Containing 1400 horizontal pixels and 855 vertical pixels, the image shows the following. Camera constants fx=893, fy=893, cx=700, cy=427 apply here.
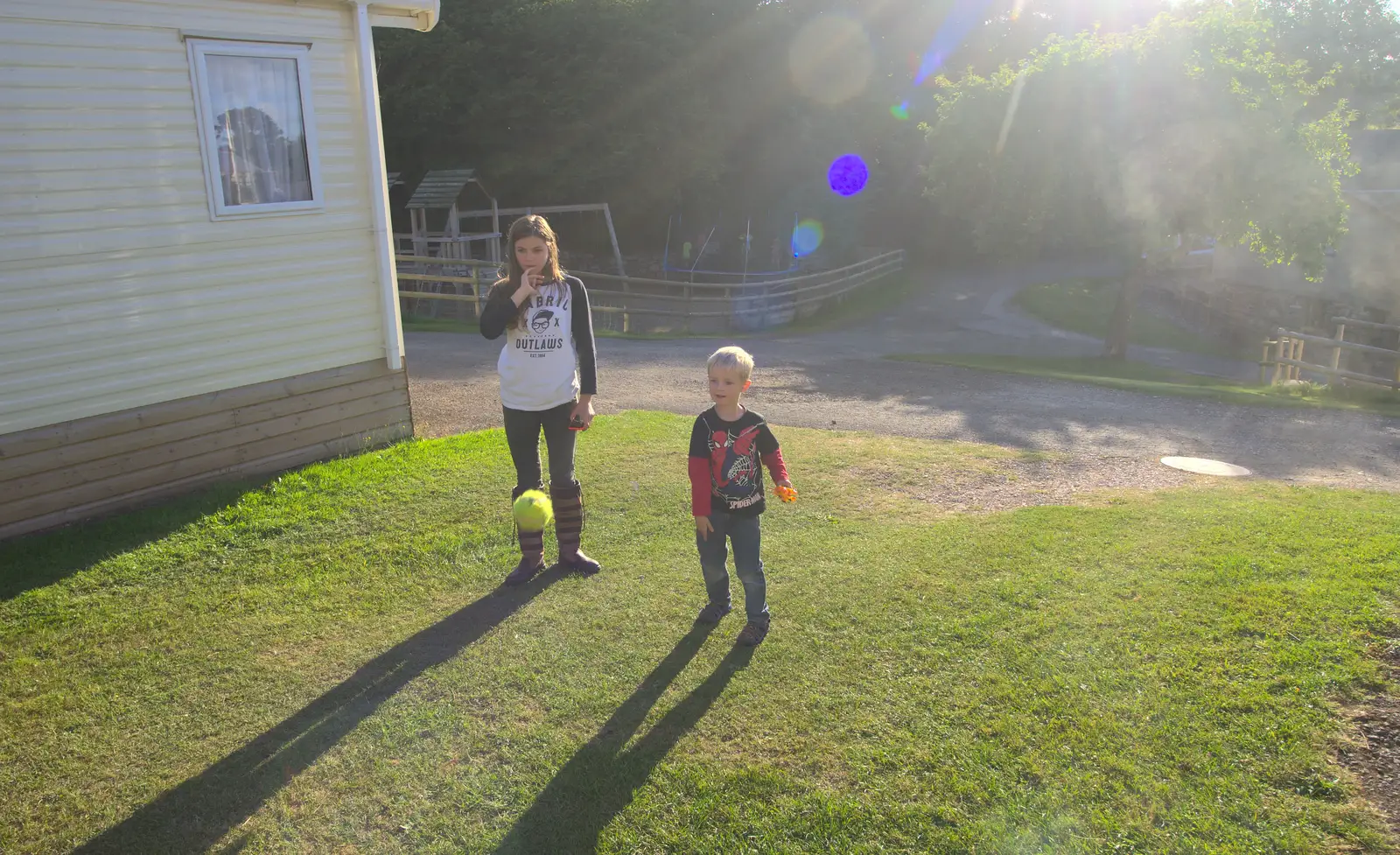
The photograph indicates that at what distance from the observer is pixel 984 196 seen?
1856 cm

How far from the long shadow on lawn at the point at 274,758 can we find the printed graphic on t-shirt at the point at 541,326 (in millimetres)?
1463

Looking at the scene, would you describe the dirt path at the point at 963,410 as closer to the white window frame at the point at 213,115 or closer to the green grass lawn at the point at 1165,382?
the green grass lawn at the point at 1165,382

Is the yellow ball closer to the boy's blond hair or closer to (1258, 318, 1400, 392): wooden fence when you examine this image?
the boy's blond hair

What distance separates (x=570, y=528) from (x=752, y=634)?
1.40 meters

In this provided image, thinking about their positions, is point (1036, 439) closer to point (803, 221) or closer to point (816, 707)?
point (816, 707)

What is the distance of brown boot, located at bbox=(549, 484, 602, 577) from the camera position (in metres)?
5.27

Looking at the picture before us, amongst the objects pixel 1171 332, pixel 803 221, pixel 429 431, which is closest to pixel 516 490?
pixel 429 431

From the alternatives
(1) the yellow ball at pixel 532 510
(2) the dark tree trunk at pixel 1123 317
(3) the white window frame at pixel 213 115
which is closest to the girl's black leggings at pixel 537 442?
(1) the yellow ball at pixel 532 510

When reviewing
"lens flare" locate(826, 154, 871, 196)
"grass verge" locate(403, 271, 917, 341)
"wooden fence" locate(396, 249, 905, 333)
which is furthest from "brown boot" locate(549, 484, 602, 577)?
"lens flare" locate(826, 154, 871, 196)

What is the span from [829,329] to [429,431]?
14565 mm

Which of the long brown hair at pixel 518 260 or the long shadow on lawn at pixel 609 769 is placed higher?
the long brown hair at pixel 518 260

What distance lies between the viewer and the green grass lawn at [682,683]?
3242 mm

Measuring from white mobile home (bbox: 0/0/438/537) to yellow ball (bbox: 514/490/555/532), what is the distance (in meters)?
3.14

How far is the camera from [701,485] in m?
4.30
